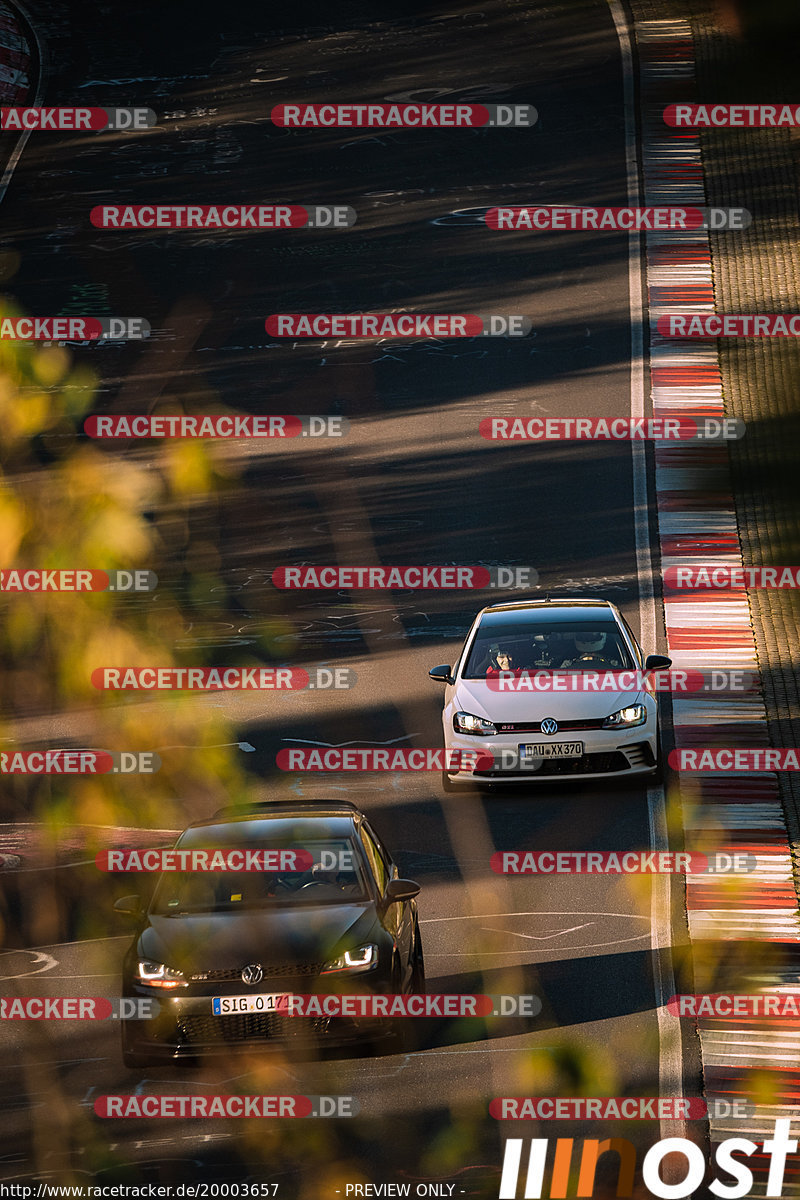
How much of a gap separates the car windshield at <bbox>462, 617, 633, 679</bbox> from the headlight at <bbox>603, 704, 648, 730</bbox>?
935 mm

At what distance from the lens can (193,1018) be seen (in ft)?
32.3

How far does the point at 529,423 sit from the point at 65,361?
915 centimetres

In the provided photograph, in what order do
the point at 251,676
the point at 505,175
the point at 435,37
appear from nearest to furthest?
the point at 251,676 → the point at 505,175 → the point at 435,37

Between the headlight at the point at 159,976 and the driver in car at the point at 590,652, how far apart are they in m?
7.12

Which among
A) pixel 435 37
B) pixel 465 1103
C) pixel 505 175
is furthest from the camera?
pixel 435 37

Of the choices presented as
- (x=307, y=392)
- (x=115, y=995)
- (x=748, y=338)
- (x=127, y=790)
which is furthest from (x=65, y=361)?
(x=115, y=995)

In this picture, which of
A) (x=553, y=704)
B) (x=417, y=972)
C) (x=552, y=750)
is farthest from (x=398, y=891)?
(x=553, y=704)

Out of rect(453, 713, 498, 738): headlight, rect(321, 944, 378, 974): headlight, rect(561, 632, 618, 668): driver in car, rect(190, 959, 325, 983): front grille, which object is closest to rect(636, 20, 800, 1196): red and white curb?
rect(561, 632, 618, 668): driver in car

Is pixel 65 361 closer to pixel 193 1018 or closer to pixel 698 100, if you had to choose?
pixel 698 100

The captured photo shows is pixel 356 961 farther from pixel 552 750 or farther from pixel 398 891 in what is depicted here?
pixel 552 750

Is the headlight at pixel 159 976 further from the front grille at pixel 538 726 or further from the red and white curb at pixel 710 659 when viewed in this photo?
the front grille at pixel 538 726

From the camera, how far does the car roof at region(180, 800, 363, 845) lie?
1120 centimetres

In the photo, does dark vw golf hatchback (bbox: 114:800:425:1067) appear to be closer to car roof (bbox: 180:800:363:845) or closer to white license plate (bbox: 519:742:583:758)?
car roof (bbox: 180:800:363:845)

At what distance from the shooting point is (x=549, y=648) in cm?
1675
